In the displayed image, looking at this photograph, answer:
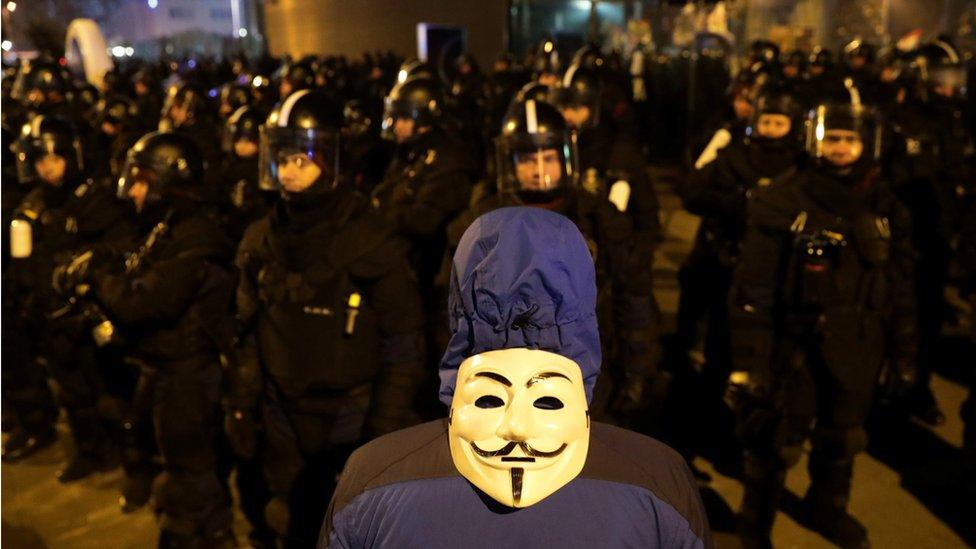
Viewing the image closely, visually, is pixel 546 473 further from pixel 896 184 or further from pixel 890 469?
pixel 896 184

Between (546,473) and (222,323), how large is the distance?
2989mm

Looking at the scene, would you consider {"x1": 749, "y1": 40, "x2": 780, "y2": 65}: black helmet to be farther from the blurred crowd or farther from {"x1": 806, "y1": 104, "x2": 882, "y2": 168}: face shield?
{"x1": 806, "y1": 104, "x2": 882, "y2": 168}: face shield

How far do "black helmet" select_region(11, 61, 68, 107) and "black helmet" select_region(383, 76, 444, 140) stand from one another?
5.41 m

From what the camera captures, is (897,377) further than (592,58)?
No

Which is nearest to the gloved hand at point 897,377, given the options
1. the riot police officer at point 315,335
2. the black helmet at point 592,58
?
the riot police officer at point 315,335

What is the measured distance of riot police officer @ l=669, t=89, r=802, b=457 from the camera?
568cm

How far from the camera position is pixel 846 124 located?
4027 mm

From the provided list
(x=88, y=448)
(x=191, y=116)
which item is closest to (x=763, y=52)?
(x=191, y=116)

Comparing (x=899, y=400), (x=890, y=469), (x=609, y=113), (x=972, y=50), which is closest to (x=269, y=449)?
(x=890, y=469)

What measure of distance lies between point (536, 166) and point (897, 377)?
77.0 inches

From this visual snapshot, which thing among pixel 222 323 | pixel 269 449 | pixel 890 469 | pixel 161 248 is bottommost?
pixel 890 469

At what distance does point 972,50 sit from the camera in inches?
558

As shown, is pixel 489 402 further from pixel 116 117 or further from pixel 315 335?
pixel 116 117

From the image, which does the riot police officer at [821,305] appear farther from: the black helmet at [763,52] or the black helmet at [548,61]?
the black helmet at [763,52]
